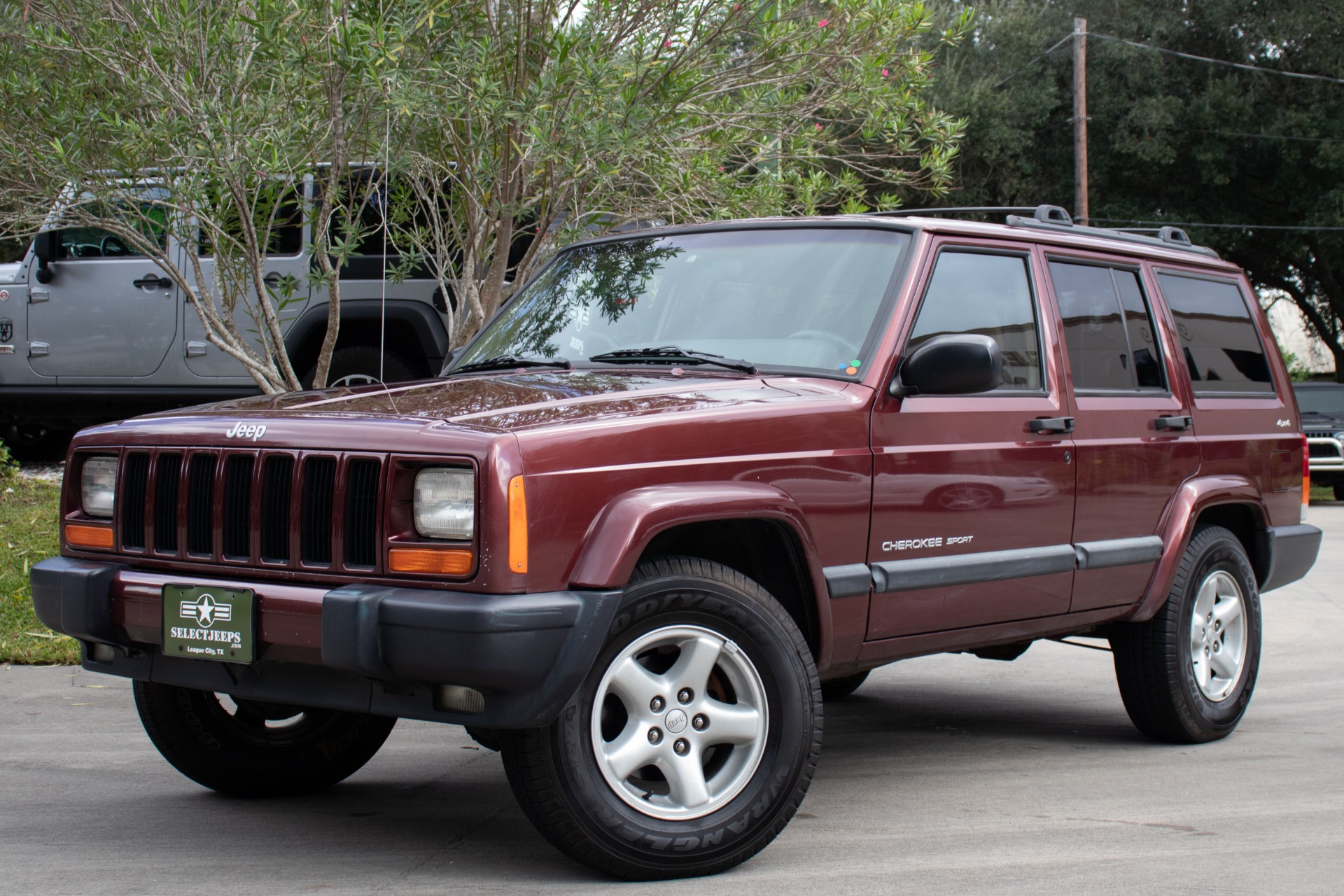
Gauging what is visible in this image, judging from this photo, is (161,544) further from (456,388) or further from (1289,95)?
(1289,95)

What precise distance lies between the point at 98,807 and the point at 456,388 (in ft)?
5.73

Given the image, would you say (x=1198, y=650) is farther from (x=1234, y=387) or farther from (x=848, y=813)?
(x=848, y=813)

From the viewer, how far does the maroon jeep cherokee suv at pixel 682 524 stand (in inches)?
138

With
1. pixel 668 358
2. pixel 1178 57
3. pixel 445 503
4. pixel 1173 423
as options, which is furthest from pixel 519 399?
pixel 1178 57

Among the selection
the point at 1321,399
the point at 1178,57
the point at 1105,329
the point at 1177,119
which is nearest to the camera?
the point at 1105,329

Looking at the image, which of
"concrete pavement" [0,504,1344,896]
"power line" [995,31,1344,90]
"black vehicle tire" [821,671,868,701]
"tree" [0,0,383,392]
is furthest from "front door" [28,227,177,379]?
"power line" [995,31,1344,90]

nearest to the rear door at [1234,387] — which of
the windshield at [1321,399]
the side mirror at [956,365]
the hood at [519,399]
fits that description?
the side mirror at [956,365]

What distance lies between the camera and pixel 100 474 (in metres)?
4.18

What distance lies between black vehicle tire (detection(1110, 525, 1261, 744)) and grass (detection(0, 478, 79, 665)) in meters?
4.37

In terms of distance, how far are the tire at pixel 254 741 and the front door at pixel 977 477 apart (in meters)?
1.79

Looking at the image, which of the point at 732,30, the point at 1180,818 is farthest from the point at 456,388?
the point at 732,30

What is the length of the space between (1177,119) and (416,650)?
23.5m

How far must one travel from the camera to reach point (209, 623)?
146 inches

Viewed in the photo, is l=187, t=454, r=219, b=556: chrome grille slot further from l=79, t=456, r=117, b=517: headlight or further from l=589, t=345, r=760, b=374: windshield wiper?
l=589, t=345, r=760, b=374: windshield wiper
